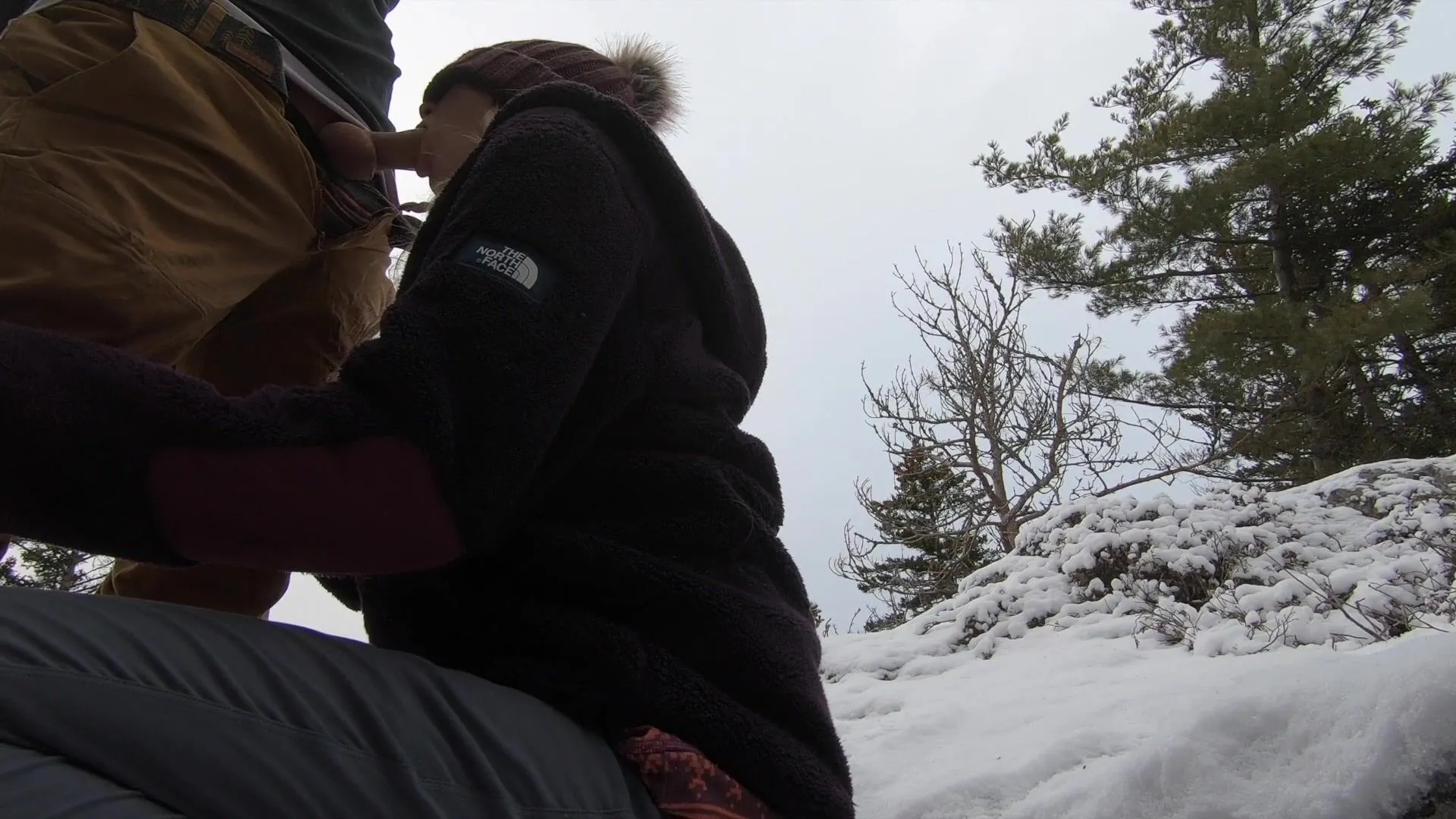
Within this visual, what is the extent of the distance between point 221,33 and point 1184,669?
11.1 ft

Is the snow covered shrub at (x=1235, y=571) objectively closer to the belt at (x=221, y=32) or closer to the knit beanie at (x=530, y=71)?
the knit beanie at (x=530, y=71)

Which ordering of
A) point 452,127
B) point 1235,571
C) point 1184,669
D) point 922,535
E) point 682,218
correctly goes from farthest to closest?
point 922,535
point 1235,571
point 1184,669
point 452,127
point 682,218

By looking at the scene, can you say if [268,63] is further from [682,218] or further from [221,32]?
[682,218]

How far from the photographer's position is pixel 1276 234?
10719 millimetres

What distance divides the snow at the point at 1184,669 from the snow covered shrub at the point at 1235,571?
0.01 m

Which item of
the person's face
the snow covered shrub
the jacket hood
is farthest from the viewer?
the snow covered shrub

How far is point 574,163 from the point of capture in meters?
0.88

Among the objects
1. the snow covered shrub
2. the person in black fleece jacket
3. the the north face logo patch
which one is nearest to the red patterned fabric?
the person in black fleece jacket

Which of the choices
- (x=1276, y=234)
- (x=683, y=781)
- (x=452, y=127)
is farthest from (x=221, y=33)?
(x=1276, y=234)

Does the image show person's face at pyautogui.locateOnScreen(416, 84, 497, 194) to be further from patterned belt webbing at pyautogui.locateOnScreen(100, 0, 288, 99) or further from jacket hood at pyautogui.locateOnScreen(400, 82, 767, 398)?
jacket hood at pyautogui.locateOnScreen(400, 82, 767, 398)

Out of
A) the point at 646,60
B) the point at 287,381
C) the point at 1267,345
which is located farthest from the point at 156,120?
the point at 1267,345

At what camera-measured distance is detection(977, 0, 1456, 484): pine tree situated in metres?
9.70

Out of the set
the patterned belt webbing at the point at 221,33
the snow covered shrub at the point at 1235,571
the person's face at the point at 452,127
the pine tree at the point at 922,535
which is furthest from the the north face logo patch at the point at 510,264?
the pine tree at the point at 922,535

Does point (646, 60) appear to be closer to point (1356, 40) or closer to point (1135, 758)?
point (1135, 758)
